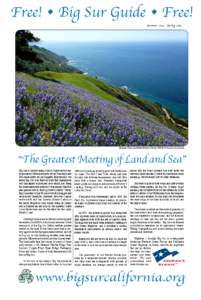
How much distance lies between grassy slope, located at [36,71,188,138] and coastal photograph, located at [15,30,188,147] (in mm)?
15

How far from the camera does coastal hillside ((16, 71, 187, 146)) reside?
929 cm

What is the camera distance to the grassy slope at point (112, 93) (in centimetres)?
967

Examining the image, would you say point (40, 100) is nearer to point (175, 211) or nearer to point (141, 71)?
point (141, 71)

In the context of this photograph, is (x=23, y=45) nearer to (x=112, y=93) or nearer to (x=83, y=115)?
(x=83, y=115)

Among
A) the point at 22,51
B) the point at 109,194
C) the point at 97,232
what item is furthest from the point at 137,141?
the point at 22,51

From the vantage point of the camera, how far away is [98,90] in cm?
983

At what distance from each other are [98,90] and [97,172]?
1.30m

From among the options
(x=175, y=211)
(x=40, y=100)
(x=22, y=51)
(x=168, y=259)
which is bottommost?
(x=168, y=259)

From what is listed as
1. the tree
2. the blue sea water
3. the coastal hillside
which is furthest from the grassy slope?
the tree

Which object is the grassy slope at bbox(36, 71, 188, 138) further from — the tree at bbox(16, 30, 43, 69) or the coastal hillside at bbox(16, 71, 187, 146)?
the tree at bbox(16, 30, 43, 69)

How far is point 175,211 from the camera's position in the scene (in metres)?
9.45

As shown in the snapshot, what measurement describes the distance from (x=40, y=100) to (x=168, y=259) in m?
3.03

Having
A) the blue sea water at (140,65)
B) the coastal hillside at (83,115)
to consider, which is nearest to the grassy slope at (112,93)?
the coastal hillside at (83,115)

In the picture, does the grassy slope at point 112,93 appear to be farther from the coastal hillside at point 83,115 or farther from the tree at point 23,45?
the tree at point 23,45
